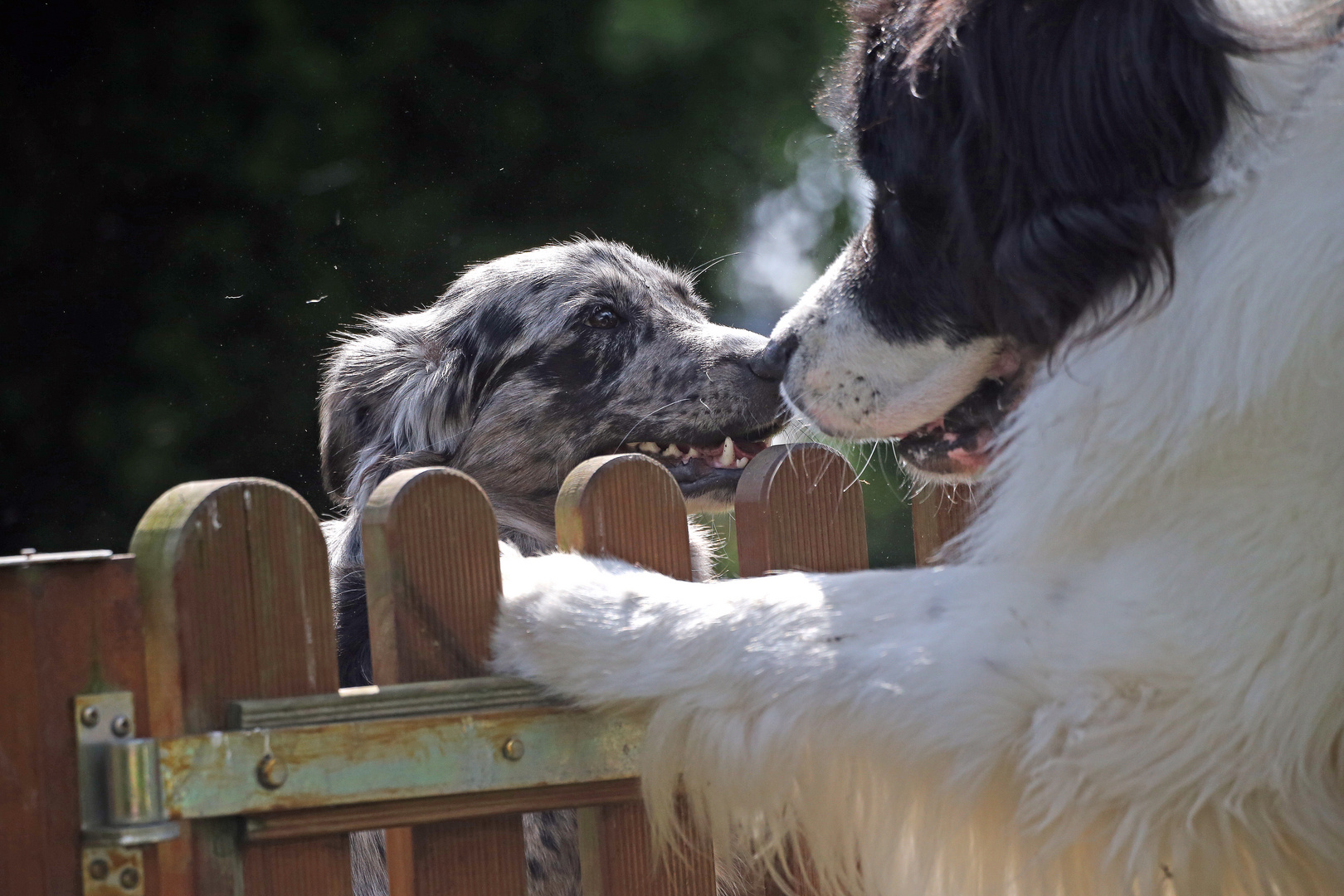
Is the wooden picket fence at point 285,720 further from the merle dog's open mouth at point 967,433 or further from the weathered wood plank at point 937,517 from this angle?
the weathered wood plank at point 937,517

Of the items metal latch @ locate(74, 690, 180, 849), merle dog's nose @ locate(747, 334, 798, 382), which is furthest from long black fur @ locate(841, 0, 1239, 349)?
metal latch @ locate(74, 690, 180, 849)

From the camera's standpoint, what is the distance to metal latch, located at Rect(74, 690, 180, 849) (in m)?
1.22

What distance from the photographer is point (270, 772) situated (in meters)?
1.31

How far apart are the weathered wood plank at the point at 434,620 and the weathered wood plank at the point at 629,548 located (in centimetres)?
12

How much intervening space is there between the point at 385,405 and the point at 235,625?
1807mm

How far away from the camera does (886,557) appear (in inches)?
304

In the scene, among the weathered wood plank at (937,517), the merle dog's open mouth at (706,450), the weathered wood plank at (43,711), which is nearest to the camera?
the weathered wood plank at (43,711)

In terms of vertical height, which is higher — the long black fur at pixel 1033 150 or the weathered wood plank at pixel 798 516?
the long black fur at pixel 1033 150

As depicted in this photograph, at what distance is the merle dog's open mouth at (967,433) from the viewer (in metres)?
1.97

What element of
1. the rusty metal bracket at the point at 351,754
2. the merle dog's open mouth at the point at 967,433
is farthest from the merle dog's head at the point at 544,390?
the rusty metal bracket at the point at 351,754

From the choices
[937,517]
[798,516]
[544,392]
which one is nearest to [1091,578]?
[798,516]

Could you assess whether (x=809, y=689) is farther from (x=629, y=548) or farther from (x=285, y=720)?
(x=285, y=720)

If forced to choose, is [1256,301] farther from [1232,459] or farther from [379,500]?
[379,500]

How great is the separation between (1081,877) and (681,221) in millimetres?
5940
